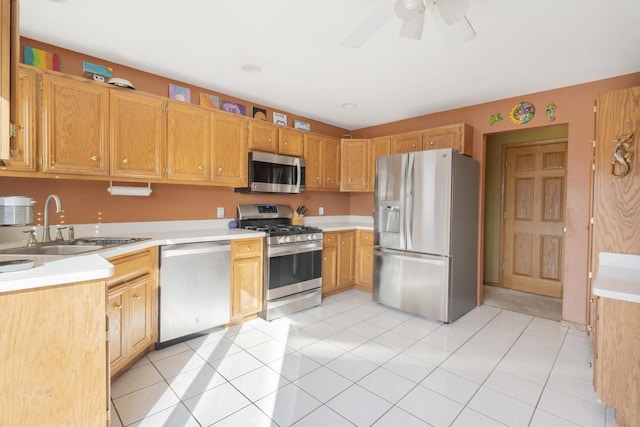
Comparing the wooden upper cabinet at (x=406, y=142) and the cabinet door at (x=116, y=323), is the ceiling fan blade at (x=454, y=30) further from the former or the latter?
the cabinet door at (x=116, y=323)

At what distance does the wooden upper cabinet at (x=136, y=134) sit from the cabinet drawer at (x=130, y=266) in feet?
2.48

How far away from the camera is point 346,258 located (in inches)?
166

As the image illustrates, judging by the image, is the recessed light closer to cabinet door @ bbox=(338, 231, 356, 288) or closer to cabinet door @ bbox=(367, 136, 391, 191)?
cabinet door @ bbox=(367, 136, 391, 191)

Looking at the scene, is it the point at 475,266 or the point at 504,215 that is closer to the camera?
the point at 475,266

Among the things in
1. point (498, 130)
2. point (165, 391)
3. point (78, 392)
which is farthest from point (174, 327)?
point (498, 130)

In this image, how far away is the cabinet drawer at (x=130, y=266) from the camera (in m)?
2.01

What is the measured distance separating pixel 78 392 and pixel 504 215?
16.2ft

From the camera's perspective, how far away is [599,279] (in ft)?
5.98

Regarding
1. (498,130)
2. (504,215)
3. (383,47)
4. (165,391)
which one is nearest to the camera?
Answer: (165,391)

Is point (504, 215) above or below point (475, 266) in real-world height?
above

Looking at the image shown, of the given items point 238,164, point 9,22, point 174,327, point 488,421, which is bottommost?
point 488,421

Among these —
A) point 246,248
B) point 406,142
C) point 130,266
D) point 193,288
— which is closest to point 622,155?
point 406,142

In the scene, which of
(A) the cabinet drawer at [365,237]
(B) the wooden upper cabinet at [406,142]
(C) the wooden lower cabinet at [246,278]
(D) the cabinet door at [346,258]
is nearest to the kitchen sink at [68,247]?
(C) the wooden lower cabinet at [246,278]

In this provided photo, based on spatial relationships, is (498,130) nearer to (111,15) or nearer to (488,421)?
(488,421)
